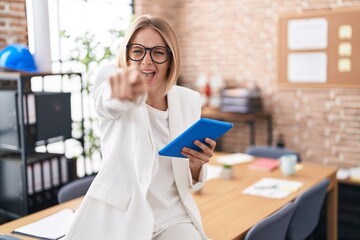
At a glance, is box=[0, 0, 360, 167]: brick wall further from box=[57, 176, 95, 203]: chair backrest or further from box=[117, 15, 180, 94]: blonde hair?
box=[117, 15, 180, 94]: blonde hair

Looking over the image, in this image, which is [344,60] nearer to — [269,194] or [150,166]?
[269,194]

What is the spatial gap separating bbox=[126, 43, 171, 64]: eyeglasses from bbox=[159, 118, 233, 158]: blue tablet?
12.8 inches

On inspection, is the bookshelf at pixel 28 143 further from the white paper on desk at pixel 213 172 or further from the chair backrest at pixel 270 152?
the chair backrest at pixel 270 152

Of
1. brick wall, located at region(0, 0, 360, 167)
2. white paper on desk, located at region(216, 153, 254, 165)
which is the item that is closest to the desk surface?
white paper on desk, located at region(216, 153, 254, 165)

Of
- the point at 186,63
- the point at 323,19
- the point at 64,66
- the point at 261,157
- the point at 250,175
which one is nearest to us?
the point at 250,175

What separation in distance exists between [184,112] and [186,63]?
3.74 m

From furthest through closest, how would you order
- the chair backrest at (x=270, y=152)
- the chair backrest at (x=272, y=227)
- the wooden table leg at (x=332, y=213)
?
1. the chair backrest at (x=270, y=152)
2. the wooden table leg at (x=332, y=213)
3. the chair backrest at (x=272, y=227)

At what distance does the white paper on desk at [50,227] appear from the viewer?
6.56ft

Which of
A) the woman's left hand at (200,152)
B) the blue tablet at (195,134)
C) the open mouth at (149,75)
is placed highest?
the open mouth at (149,75)

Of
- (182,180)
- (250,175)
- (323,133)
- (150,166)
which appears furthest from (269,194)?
→ (323,133)

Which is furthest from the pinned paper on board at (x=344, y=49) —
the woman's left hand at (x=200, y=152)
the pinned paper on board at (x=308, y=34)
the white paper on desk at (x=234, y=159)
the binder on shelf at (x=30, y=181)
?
the woman's left hand at (x=200, y=152)

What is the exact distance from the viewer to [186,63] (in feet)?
18.5

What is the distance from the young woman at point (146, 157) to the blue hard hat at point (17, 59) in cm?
154

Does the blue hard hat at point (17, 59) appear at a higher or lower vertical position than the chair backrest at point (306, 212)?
higher
